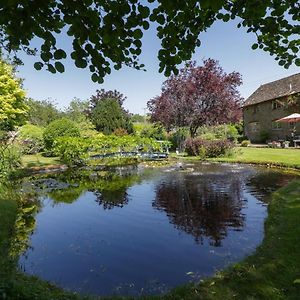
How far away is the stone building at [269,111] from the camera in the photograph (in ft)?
112

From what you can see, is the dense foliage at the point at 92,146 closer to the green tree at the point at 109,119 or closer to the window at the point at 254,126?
the green tree at the point at 109,119

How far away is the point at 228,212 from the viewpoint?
9398 millimetres

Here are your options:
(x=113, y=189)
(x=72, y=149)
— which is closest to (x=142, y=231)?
(x=113, y=189)

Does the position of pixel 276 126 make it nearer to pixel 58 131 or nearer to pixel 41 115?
pixel 58 131

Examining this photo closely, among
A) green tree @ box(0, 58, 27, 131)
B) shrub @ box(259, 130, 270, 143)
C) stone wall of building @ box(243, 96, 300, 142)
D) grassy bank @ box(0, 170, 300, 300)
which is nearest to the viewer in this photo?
grassy bank @ box(0, 170, 300, 300)

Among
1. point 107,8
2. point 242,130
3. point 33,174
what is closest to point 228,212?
point 107,8

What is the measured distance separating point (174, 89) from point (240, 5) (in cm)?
2300

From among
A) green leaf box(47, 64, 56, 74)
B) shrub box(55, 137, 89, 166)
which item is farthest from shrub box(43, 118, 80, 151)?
green leaf box(47, 64, 56, 74)

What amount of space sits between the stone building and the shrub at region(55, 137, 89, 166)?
67.7 feet

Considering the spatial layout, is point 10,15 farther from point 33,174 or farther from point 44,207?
point 33,174

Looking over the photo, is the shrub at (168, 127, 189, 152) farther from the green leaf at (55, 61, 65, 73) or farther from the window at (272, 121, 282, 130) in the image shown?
the green leaf at (55, 61, 65, 73)

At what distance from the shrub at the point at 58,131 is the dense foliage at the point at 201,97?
771cm

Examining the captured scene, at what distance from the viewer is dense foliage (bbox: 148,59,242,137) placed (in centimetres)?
2611

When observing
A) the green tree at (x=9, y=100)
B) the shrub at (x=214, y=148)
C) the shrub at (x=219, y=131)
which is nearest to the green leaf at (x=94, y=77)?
the shrub at (x=214, y=148)
